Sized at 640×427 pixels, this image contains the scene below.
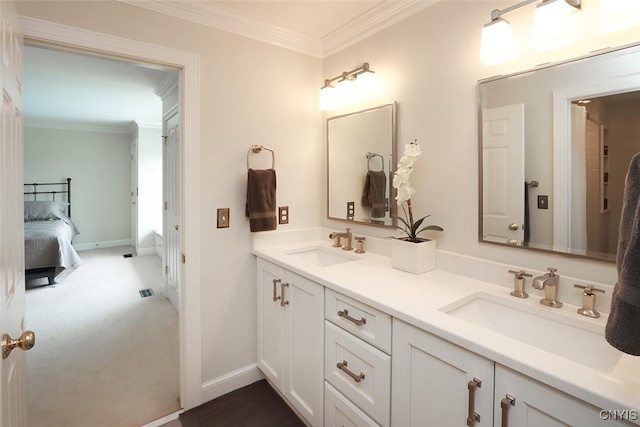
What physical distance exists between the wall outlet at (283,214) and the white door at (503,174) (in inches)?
49.1

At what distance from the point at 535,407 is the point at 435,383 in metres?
0.28

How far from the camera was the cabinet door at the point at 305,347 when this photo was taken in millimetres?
1514

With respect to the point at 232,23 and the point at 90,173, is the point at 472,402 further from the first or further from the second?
the point at 90,173

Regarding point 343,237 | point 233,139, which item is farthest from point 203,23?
point 343,237

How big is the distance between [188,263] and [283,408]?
3.36ft

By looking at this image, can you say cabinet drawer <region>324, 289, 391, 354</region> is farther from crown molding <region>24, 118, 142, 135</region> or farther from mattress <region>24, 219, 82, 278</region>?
crown molding <region>24, 118, 142, 135</region>

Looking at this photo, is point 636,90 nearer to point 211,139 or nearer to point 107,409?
point 211,139

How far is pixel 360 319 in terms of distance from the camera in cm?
128

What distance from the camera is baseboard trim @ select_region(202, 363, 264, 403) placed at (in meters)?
1.92

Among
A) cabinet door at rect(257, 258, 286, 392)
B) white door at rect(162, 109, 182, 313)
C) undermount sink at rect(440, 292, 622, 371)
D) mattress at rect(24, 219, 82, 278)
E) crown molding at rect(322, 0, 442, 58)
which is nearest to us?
undermount sink at rect(440, 292, 622, 371)

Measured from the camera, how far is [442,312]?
111 centimetres

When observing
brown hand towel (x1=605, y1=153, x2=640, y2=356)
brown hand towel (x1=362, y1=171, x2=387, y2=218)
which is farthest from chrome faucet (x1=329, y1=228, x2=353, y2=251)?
brown hand towel (x1=605, y1=153, x2=640, y2=356)

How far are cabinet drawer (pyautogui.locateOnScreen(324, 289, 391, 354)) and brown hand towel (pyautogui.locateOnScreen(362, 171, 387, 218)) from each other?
71cm

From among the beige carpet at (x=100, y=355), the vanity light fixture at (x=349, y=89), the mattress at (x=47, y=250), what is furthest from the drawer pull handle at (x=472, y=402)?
the mattress at (x=47, y=250)
